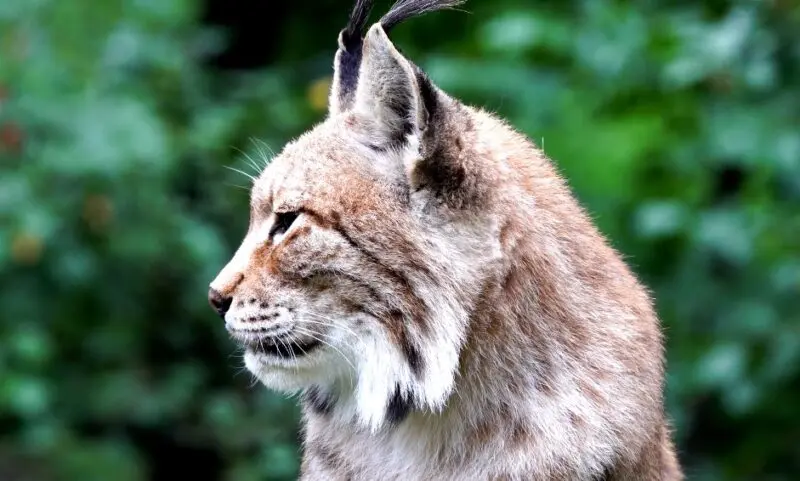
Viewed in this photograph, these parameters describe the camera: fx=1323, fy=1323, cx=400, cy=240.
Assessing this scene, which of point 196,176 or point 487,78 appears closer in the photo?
point 487,78

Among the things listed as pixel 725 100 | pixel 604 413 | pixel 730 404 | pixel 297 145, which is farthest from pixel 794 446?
pixel 297 145

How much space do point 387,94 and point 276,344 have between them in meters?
0.68

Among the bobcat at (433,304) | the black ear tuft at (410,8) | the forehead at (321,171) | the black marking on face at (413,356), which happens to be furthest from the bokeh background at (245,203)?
the black ear tuft at (410,8)

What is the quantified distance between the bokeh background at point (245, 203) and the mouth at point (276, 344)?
6.32ft

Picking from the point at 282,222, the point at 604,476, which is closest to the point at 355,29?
the point at 282,222

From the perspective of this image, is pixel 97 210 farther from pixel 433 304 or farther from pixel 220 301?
pixel 433 304

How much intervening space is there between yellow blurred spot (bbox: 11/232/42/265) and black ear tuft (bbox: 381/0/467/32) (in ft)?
10.5

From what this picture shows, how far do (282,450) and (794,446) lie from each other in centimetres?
241

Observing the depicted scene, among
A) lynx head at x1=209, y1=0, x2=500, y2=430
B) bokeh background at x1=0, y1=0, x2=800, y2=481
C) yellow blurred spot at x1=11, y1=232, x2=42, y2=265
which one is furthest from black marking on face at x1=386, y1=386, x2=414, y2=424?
yellow blurred spot at x1=11, y1=232, x2=42, y2=265

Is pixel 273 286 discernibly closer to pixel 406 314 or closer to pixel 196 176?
pixel 406 314

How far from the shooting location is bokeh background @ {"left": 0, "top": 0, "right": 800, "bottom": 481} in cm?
564

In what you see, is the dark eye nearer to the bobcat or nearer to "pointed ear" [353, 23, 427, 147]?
the bobcat

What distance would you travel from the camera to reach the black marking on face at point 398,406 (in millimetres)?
3241

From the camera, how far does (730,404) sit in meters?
5.71
